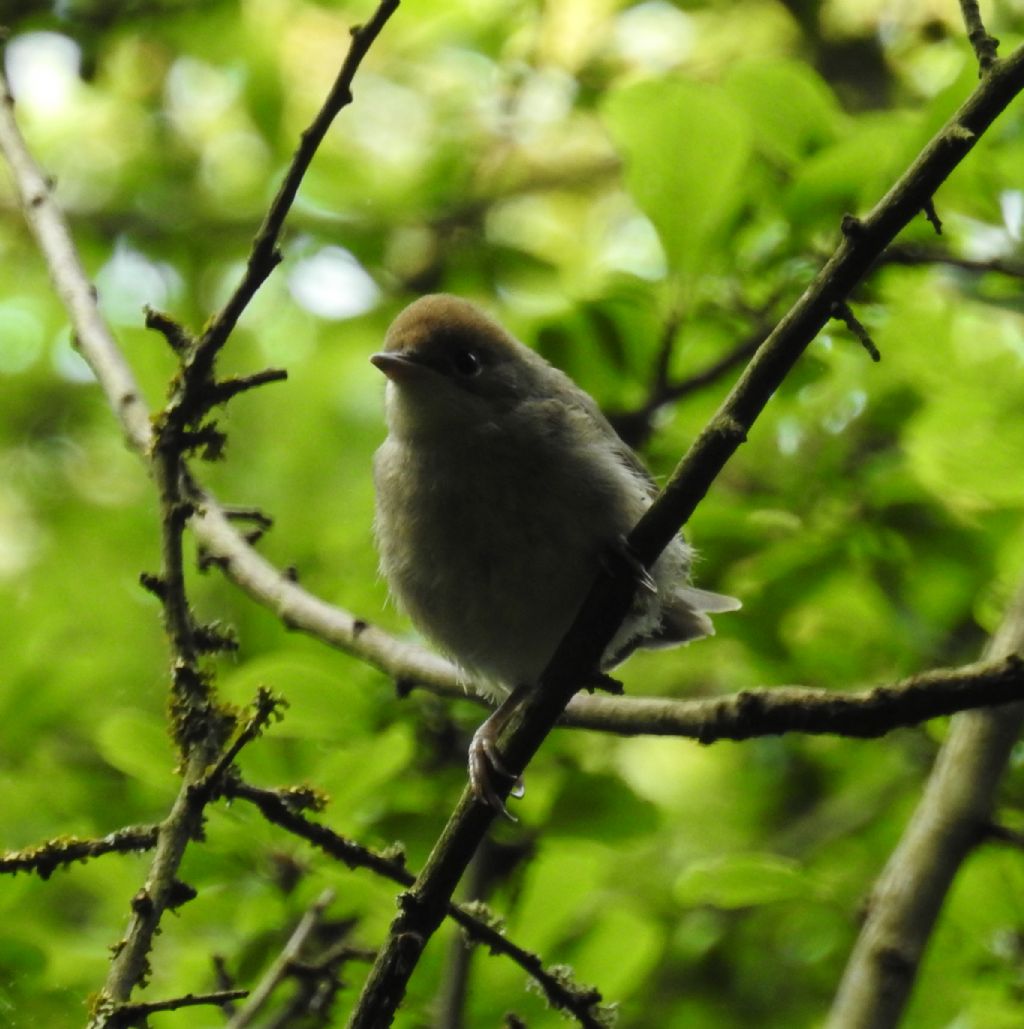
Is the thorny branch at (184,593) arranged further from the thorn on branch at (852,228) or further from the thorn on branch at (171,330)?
the thorn on branch at (852,228)

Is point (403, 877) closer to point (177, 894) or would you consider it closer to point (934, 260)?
point (177, 894)

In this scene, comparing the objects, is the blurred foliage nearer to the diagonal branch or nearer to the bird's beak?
the bird's beak

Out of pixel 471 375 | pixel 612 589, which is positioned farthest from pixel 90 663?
pixel 612 589

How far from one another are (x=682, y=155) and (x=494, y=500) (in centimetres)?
104

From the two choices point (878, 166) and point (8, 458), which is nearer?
point (878, 166)

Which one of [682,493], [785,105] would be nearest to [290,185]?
[682,493]

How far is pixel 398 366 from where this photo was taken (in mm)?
3600

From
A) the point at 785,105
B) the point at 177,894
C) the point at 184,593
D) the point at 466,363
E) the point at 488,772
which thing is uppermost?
the point at 785,105

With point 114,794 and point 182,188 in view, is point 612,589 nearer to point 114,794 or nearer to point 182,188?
point 114,794

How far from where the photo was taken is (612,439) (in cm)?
372

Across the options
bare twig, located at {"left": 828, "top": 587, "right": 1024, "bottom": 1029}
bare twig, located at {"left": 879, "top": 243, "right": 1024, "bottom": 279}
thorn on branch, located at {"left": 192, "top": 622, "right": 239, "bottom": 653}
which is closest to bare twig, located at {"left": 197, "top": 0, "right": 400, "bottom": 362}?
thorn on branch, located at {"left": 192, "top": 622, "right": 239, "bottom": 653}

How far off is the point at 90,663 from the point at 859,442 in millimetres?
2410

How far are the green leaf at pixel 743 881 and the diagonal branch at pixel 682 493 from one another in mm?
973

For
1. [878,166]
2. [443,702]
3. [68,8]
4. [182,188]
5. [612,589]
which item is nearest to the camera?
[612,589]
